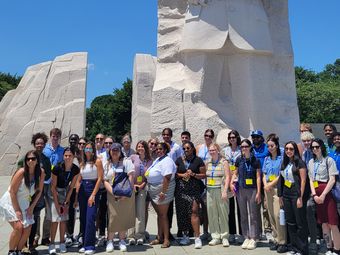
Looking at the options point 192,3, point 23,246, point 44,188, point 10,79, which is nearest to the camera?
point 23,246

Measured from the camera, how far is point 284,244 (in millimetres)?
4078

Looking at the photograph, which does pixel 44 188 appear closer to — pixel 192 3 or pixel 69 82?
pixel 192 3

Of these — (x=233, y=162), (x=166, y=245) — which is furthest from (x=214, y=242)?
(x=233, y=162)

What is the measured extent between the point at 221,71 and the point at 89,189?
3.57 m

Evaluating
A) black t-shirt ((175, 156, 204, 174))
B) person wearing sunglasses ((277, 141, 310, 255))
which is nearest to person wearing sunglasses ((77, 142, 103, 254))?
black t-shirt ((175, 156, 204, 174))

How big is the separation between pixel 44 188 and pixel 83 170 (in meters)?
0.48

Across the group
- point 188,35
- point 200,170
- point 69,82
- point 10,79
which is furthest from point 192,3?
point 10,79

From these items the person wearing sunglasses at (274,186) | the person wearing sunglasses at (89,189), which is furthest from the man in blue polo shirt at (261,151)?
the person wearing sunglasses at (89,189)

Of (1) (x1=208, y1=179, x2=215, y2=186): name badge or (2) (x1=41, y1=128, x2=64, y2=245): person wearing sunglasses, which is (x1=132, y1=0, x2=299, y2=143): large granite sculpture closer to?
(1) (x1=208, y1=179, x2=215, y2=186): name badge

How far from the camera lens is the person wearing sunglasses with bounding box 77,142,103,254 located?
163 inches

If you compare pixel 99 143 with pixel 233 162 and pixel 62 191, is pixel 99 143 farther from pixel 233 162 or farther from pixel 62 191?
pixel 233 162

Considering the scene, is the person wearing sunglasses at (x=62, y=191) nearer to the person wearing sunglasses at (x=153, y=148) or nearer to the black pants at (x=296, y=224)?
the person wearing sunglasses at (x=153, y=148)

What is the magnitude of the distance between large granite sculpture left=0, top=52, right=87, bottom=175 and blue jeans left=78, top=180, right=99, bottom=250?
10.4 metres

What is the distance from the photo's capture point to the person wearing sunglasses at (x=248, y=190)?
13.9 ft
